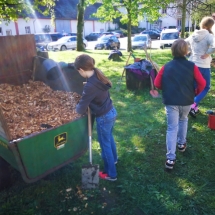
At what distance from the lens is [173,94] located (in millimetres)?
3270

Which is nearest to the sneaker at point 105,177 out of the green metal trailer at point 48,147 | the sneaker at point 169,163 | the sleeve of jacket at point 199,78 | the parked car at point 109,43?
the green metal trailer at point 48,147

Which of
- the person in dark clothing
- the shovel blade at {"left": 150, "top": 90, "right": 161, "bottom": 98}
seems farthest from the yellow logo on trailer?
the shovel blade at {"left": 150, "top": 90, "right": 161, "bottom": 98}

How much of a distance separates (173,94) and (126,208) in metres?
1.55

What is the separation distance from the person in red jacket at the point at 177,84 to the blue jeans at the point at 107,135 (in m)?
0.78

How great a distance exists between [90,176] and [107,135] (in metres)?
0.57

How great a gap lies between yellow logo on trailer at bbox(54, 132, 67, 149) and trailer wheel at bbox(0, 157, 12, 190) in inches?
31.5

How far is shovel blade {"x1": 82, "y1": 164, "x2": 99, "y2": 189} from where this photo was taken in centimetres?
317

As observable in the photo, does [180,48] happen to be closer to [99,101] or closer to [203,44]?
[99,101]

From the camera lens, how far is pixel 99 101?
299cm

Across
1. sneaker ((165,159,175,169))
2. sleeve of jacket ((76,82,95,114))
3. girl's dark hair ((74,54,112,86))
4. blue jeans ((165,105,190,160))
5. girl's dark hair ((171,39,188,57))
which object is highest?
girl's dark hair ((171,39,188,57))

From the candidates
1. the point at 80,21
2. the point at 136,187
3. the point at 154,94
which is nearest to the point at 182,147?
the point at 136,187

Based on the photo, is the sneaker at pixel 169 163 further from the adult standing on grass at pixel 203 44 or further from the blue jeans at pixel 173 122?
the adult standing on grass at pixel 203 44

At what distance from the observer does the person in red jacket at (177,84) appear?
317 cm

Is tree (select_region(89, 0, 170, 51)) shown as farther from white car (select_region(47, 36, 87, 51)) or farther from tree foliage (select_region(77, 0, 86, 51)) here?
white car (select_region(47, 36, 87, 51))
